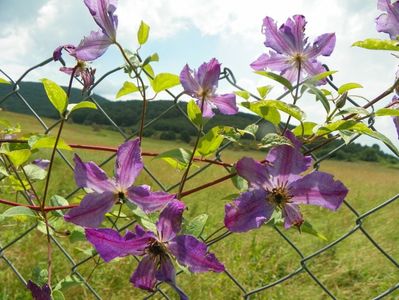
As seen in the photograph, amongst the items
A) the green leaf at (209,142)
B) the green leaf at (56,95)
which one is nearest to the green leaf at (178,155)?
the green leaf at (209,142)

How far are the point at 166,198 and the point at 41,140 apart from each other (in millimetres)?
209

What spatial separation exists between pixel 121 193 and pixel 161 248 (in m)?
0.06

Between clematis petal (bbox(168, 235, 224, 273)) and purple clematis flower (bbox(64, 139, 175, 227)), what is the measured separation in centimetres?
5

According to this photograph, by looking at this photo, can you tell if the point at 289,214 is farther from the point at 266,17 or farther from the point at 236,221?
the point at 266,17

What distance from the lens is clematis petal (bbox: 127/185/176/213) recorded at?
0.48 m

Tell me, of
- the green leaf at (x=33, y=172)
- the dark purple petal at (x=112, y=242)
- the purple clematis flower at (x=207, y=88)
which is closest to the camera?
the dark purple petal at (x=112, y=242)

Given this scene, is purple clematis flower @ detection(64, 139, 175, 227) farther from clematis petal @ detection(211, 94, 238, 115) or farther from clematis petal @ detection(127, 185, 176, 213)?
clematis petal @ detection(211, 94, 238, 115)

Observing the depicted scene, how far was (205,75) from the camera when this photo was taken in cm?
54

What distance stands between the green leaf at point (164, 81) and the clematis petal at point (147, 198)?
0.18 meters

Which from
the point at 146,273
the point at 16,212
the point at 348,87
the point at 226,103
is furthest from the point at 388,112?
the point at 16,212

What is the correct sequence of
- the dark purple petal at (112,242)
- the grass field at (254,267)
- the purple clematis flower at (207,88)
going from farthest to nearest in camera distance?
the grass field at (254,267) < the purple clematis flower at (207,88) < the dark purple petal at (112,242)

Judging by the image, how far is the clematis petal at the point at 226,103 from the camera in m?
0.57

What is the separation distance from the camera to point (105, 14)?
50cm

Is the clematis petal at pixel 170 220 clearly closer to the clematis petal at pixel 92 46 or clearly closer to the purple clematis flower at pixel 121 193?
the purple clematis flower at pixel 121 193
